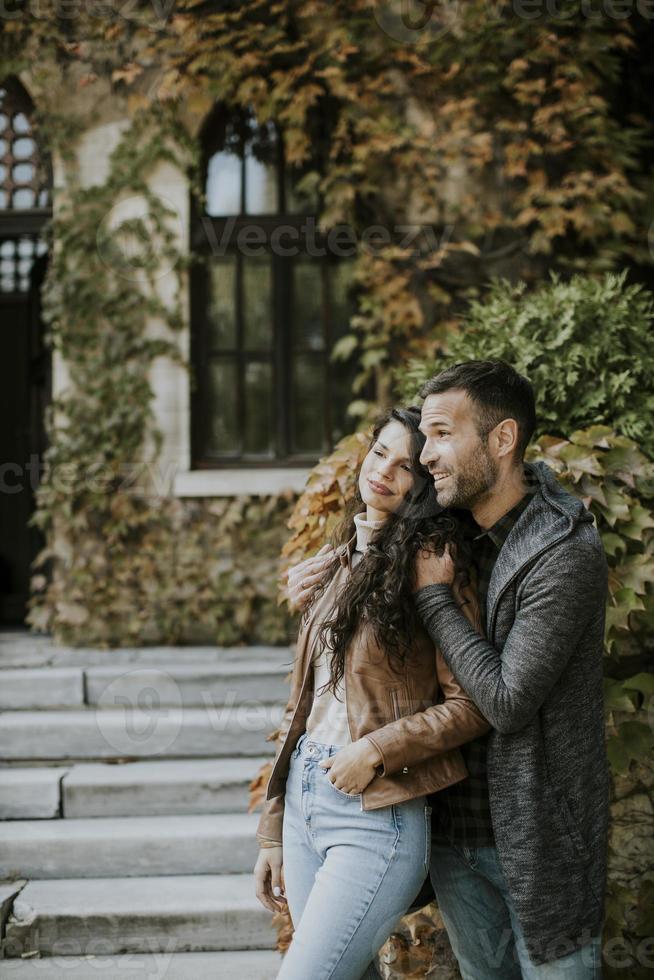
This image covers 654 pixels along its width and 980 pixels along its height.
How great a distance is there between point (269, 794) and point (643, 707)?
1.39 meters

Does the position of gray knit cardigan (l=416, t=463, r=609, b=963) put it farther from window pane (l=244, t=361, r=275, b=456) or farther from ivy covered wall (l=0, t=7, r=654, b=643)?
window pane (l=244, t=361, r=275, b=456)

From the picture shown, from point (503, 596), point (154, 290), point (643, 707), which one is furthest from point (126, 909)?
point (154, 290)

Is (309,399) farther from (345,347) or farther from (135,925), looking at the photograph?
(135,925)

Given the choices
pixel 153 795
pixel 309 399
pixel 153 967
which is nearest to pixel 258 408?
pixel 309 399

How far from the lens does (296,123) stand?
5.92m

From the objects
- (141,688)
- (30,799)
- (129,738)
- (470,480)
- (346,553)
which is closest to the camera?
(470,480)

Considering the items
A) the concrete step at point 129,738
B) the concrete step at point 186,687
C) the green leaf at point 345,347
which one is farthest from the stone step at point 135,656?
the green leaf at point 345,347

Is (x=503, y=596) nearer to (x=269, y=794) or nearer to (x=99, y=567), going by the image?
(x=269, y=794)

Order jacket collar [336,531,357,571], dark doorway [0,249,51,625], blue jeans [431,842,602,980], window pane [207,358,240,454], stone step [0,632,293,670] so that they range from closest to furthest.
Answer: blue jeans [431,842,602,980], jacket collar [336,531,357,571], stone step [0,632,293,670], window pane [207,358,240,454], dark doorway [0,249,51,625]

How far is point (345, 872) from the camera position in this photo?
1.88 m

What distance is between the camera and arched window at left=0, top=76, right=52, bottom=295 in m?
6.18

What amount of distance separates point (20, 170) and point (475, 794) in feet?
18.7

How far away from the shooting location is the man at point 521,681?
1.87 m

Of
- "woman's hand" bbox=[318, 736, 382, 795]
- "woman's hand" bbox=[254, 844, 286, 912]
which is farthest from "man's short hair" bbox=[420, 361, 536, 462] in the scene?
"woman's hand" bbox=[254, 844, 286, 912]
